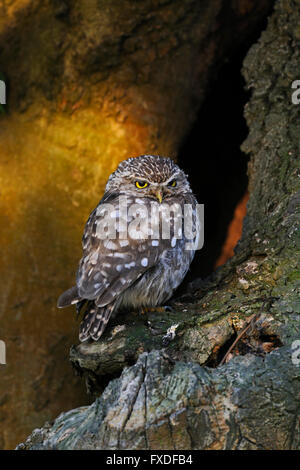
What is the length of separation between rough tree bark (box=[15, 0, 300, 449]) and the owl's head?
514 mm

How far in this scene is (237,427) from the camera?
149 centimetres

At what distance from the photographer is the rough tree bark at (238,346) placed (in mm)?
1491

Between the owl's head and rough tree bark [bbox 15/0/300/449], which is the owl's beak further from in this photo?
rough tree bark [bbox 15/0/300/449]

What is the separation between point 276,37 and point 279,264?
1.71 m

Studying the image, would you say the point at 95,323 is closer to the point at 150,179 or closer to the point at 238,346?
the point at 238,346

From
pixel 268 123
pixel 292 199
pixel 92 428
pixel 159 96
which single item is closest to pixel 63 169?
pixel 159 96

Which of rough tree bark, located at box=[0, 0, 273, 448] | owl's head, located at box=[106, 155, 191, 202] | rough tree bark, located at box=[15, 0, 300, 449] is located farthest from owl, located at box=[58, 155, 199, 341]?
rough tree bark, located at box=[0, 0, 273, 448]

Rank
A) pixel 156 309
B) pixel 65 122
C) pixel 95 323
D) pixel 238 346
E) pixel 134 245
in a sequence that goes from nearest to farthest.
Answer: pixel 238 346 < pixel 95 323 < pixel 134 245 < pixel 156 309 < pixel 65 122

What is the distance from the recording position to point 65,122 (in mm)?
3488

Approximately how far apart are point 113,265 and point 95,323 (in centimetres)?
29

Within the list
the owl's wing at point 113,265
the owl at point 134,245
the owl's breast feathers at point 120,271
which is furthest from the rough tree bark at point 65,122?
the owl's wing at point 113,265

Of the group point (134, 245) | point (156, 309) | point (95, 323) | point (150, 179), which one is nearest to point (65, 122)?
point (150, 179)

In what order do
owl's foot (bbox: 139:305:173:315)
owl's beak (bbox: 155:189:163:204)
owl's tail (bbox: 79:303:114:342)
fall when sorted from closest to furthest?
owl's tail (bbox: 79:303:114:342) < owl's foot (bbox: 139:305:173:315) < owl's beak (bbox: 155:189:163:204)

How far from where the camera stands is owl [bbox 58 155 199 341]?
228 cm
